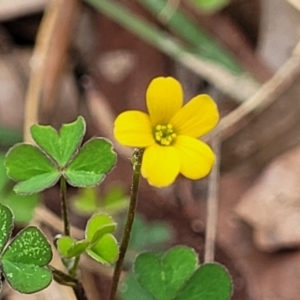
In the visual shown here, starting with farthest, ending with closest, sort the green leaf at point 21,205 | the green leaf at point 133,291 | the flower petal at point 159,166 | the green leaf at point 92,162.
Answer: the green leaf at point 21,205, the green leaf at point 133,291, the green leaf at point 92,162, the flower petal at point 159,166

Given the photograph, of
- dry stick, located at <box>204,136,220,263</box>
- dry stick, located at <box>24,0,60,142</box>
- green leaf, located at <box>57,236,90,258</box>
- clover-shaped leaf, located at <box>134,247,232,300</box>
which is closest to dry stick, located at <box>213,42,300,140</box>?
dry stick, located at <box>204,136,220,263</box>

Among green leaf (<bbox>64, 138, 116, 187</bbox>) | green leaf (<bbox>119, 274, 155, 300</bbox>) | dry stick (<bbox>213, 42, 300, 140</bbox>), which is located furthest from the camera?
dry stick (<bbox>213, 42, 300, 140</bbox>)

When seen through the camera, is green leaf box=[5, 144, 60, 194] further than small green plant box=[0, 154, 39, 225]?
No

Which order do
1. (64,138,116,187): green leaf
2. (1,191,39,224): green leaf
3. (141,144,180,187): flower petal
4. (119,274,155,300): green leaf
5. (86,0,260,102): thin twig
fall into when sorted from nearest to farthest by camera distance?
(141,144,180,187): flower petal, (64,138,116,187): green leaf, (119,274,155,300): green leaf, (1,191,39,224): green leaf, (86,0,260,102): thin twig

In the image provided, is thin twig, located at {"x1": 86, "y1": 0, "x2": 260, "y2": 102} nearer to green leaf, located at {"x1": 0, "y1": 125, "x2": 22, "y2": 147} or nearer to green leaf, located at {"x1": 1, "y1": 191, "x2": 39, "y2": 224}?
green leaf, located at {"x1": 0, "y1": 125, "x2": 22, "y2": 147}

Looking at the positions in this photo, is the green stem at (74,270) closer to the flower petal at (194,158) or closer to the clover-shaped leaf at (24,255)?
the clover-shaped leaf at (24,255)

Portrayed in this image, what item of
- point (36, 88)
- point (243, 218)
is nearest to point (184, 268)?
point (243, 218)

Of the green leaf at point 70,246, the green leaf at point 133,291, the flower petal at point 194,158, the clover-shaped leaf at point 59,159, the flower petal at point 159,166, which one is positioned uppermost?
the flower petal at point 194,158

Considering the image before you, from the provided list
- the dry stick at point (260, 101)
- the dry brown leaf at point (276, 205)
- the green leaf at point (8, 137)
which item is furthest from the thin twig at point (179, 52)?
the green leaf at point (8, 137)
